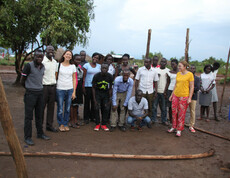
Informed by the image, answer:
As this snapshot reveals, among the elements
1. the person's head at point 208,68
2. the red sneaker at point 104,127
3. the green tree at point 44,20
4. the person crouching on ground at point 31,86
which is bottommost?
the red sneaker at point 104,127

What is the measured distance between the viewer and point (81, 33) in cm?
1088

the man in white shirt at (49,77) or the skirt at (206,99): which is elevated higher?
the man in white shirt at (49,77)

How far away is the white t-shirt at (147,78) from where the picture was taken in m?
5.39

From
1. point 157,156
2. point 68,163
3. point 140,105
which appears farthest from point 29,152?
point 140,105

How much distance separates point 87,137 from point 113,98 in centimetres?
115

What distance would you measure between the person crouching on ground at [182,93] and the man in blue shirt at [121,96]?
117cm

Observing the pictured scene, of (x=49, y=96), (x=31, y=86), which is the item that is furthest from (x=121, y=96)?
(x=31, y=86)

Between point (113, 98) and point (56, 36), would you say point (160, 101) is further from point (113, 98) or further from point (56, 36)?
point (56, 36)

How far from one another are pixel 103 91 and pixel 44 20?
637 cm

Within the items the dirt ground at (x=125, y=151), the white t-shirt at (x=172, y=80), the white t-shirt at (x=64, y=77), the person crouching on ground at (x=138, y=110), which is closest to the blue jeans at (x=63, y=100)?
the white t-shirt at (x=64, y=77)

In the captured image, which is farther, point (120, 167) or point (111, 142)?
point (111, 142)

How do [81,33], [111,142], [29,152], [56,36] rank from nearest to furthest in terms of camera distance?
[29,152], [111,142], [56,36], [81,33]

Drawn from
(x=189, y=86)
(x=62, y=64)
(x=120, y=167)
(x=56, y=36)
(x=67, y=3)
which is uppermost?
(x=67, y=3)

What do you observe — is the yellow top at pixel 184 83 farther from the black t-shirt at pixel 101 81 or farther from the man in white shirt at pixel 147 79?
the black t-shirt at pixel 101 81
